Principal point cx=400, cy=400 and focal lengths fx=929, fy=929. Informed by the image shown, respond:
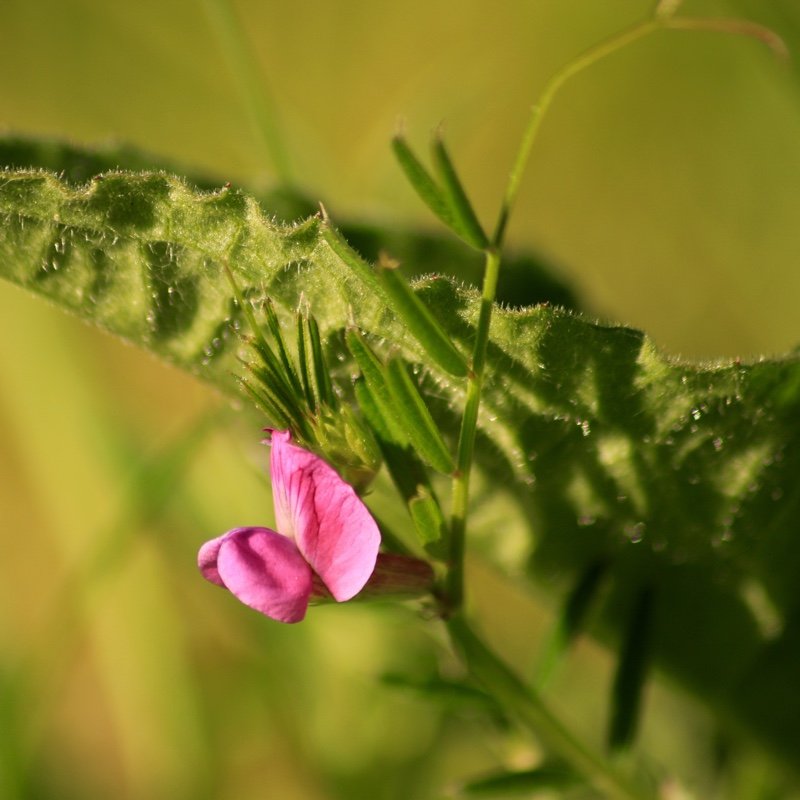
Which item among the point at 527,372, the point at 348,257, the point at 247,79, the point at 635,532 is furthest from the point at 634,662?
the point at 247,79

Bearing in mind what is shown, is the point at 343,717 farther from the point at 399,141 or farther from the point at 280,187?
the point at 399,141

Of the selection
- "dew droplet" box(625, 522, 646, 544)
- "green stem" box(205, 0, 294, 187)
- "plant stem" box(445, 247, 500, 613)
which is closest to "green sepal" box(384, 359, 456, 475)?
"plant stem" box(445, 247, 500, 613)

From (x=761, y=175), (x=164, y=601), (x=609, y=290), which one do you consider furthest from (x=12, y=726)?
(x=761, y=175)

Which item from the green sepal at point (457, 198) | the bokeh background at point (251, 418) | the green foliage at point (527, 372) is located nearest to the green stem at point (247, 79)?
the bokeh background at point (251, 418)

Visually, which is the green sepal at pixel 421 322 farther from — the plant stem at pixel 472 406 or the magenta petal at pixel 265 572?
the magenta petal at pixel 265 572

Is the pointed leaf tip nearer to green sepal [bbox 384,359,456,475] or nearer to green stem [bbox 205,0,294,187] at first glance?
green sepal [bbox 384,359,456,475]
